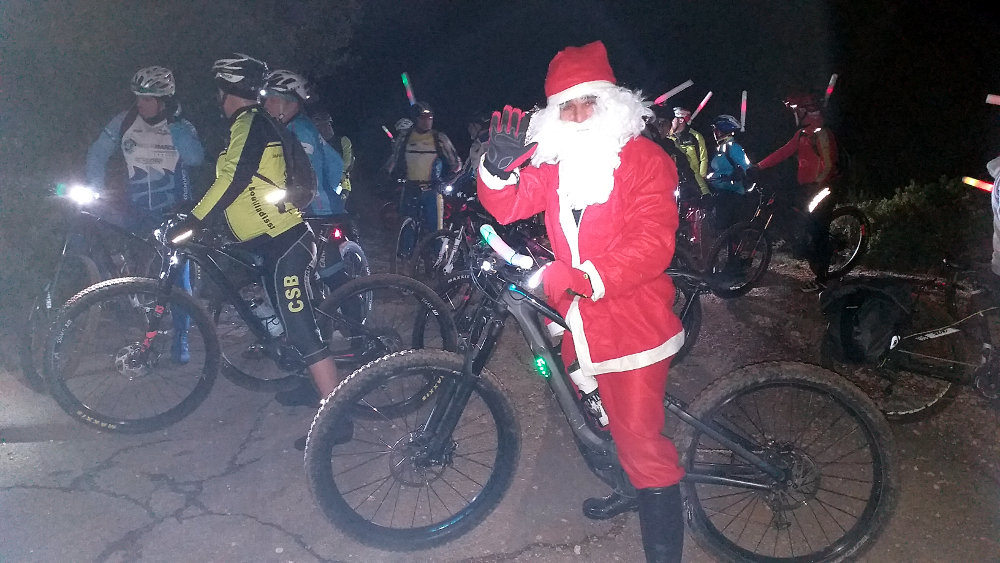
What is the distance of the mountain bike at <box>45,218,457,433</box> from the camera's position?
3.99 metres

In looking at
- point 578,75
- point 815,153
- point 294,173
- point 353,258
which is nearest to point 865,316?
point 578,75

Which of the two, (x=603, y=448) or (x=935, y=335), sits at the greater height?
(x=603, y=448)

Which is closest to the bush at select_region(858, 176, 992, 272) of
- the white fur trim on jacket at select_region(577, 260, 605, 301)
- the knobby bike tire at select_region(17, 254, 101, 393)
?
the white fur trim on jacket at select_region(577, 260, 605, 301)

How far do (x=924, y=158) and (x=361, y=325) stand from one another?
47.3 ft

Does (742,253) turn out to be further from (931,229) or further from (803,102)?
(931,229)

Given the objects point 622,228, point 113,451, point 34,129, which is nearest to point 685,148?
point 622,228

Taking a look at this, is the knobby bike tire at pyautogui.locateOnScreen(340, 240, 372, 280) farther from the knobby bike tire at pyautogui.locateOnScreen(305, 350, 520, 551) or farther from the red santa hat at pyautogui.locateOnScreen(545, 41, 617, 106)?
the red santa hat at pyautogui.locateOnScreen(545, 41, 617, 106)

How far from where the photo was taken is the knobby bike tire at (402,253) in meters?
7.61

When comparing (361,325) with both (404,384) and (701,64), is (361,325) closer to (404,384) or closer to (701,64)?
(404,384)

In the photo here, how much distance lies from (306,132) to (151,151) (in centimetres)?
121

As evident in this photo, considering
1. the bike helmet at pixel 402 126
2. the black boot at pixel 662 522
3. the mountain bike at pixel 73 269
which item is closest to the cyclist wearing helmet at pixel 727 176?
the bike helmet at pixel 402 126

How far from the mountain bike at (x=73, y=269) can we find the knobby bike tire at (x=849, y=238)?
715 cm

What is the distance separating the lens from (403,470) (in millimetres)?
3092

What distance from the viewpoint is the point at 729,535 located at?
10.8 feet
